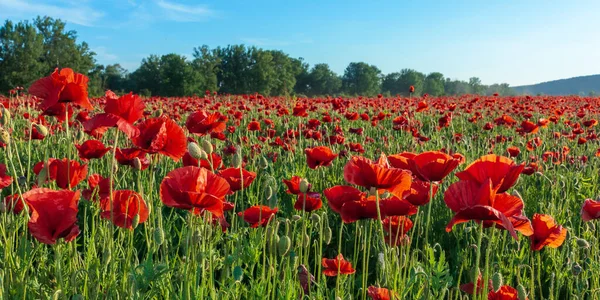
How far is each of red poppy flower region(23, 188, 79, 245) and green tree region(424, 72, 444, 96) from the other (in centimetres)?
9223

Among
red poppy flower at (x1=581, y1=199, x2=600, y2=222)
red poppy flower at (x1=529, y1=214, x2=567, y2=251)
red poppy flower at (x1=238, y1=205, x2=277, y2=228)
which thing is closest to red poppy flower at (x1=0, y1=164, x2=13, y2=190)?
red poppy flower at (x1=238, y1=205, x2=277, y2=228)

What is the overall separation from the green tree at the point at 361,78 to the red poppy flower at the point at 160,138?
84.8 meters

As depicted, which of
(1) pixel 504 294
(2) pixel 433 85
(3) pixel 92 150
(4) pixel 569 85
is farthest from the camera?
(4) pixel 569 85

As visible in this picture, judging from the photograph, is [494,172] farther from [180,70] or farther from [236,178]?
[180,70]

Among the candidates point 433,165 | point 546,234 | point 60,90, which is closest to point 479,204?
point 433,165

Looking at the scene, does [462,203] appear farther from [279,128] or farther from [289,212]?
[279,128]

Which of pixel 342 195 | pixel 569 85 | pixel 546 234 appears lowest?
pixel 569 85

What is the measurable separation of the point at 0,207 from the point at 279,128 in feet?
20.9

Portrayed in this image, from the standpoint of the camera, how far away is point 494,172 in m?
1.10

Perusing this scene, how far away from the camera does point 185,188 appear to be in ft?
4.01

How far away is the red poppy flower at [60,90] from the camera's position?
1.59m

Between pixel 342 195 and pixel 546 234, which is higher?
pixel 342 195

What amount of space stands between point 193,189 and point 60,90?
666 millimetres

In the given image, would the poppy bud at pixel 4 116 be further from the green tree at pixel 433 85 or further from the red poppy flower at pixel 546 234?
the green tree at pixel 433 85
